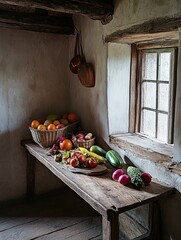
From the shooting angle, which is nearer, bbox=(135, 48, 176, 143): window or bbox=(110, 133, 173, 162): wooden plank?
bbox=(110, 133, 173, 162): wooden plank

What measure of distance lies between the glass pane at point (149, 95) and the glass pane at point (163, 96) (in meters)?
0.07

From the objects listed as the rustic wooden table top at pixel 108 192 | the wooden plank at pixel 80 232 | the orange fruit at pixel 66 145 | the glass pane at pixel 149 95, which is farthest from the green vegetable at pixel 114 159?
the wooden plank at pixel 80 232

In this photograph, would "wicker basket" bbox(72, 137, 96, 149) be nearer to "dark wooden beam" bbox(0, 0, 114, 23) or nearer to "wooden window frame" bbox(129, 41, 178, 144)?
"wooden window frame" bbox(129, 41, 178, 144)

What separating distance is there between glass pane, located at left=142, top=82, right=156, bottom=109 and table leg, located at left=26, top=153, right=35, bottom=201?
51.7 inches

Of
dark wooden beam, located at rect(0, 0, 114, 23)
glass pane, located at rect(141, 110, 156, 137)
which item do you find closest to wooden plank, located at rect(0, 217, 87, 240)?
glass pane, located at rect(141, 110, 156, 137)

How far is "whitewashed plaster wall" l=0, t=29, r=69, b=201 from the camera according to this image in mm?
2652

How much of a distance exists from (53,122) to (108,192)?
112cm

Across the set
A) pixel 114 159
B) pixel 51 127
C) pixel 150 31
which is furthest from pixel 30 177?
pixel 150 31

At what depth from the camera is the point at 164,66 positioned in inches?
85.0

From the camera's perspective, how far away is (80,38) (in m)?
2.69

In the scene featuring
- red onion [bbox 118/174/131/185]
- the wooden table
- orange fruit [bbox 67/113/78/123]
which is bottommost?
the wooden table

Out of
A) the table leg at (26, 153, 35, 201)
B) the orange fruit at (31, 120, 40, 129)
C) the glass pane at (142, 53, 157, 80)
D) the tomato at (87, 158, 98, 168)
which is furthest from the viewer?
the table leg at (26, 153, 35, 201)

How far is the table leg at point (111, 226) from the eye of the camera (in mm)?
1501

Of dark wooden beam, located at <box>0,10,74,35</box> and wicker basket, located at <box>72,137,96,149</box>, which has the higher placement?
dark wooden beam, located at <box>0,10,74,35</box>
